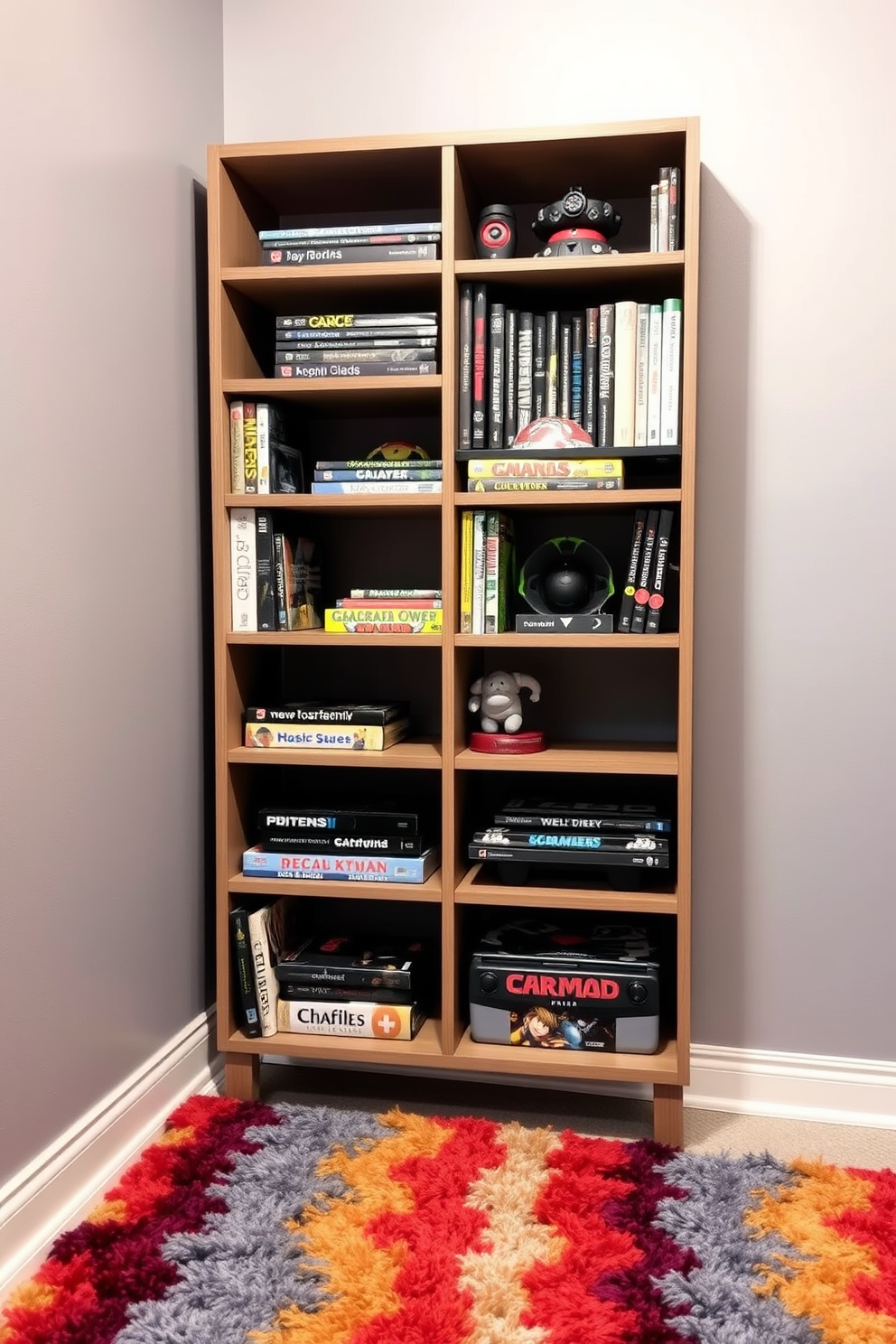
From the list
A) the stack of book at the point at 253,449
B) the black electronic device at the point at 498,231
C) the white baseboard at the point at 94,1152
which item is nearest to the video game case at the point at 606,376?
the black electronic device at the point at 498,231

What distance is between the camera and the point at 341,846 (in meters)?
1.87

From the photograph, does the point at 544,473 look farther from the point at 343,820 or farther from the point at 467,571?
the point at 343,820

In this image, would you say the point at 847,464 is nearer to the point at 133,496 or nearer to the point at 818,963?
the point at 818,963

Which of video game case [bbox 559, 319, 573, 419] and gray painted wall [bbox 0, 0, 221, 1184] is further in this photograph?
video game case [bbox 559, 319, 573, 419]

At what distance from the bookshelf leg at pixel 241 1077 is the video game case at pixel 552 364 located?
1.28m

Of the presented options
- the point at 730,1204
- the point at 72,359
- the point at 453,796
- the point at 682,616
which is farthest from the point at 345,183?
the point at 730,1204

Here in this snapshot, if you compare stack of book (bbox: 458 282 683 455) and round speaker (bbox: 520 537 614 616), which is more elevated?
stack of book (bbox: 458 282 683 455)

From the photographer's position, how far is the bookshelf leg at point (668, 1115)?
69.0 inches

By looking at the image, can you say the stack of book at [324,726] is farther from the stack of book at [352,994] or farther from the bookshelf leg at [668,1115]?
the bookshelf leg at [668,1115]

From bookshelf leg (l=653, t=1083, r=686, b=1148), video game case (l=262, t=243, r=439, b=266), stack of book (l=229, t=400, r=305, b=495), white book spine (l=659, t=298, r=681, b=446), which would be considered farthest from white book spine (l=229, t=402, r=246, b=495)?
bookshelf leg (l=653, t=1083, r=686, b=1148)

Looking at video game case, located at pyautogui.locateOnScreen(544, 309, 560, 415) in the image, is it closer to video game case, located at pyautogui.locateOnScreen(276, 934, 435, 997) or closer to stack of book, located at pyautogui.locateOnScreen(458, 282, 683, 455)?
stack of book, located at pyautogui.locateOnScreen(458, 282, 683, 455)

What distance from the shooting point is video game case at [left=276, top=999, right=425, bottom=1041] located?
1.84 meters

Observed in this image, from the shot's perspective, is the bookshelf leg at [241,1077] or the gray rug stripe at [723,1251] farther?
the bookshelf leg at [241,1077]

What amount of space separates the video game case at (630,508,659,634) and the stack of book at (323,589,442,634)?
0.34 m
